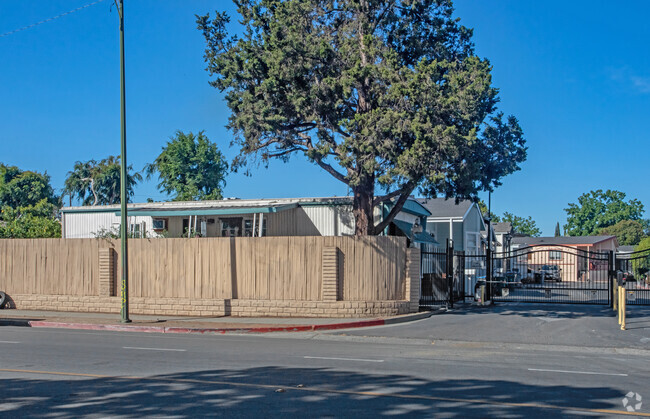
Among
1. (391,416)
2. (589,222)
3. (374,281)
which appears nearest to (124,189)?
(374,281)

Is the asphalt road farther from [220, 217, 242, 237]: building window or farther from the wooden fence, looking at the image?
[220, 217, 242, 237]: building window

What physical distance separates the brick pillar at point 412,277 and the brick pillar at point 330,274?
2.27 metres

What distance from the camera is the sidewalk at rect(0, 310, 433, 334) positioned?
18016mm

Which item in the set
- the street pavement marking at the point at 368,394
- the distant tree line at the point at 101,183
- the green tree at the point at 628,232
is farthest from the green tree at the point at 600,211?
the street pavement marking at the point at 368,394

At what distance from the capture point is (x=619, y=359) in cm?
1337

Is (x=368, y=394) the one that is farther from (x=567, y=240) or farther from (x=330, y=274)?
(x=567, y=240)

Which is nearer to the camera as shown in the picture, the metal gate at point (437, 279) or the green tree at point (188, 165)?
the metal gate at point (437, 279)

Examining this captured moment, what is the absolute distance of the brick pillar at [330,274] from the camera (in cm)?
2008

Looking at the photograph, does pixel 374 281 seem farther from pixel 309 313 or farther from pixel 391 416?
pixel 391 416

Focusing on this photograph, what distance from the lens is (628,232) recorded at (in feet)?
336

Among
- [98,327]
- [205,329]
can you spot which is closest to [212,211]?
[98,327]

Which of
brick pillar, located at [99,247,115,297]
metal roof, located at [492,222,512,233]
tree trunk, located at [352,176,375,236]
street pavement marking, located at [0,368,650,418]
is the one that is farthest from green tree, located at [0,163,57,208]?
street pavement marking, located at [0,368,650,418]

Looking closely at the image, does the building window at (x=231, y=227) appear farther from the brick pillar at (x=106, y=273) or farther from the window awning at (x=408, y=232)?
the window awning at (x=408, y=232)

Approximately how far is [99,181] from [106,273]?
44654 millimetres
